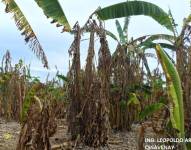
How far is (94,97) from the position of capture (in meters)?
7.60

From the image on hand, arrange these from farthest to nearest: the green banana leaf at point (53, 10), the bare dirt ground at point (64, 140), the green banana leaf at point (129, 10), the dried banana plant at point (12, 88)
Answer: the dried banana plant at point (12, 88) → the green banana leaf at point (129, 10) → the green banana leaf at point (53, 10) → the bare dirt ground at point (64, 140)

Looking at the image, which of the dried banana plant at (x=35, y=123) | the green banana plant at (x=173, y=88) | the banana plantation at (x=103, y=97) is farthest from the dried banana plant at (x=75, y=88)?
the green banana plant at (x=173, y=88)

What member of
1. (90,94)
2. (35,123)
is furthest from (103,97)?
(35,123)

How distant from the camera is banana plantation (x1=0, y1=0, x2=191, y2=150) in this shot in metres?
5.70

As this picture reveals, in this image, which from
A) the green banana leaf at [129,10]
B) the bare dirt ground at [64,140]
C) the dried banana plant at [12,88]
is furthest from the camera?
the dried banana plant at [12,88]

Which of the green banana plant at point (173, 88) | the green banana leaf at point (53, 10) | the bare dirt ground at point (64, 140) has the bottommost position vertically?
the bare dirt ground at point (64, 140)

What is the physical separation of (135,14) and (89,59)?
1.33 meters

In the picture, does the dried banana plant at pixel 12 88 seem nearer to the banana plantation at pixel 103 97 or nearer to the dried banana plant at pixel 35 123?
the banana plantation at pixel 103 97

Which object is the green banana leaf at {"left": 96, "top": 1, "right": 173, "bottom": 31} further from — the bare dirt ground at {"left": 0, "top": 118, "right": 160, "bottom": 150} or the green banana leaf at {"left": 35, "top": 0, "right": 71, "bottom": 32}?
the bare dirt ground at {"left": 0, "top": 118, "right": 160, "bottom": 150}

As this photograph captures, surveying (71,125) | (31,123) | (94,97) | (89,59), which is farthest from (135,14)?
(31,123)

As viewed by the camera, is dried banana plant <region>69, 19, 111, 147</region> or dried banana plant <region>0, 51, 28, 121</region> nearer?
dried banana plant <region>69, 19, 111, 147</region>

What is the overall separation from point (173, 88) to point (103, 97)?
290cm

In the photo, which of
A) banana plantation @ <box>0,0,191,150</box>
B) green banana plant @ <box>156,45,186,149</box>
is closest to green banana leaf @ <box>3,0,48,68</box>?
banana plantation @ <box>0,0,191,150</box>

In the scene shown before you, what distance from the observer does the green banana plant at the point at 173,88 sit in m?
4.80
